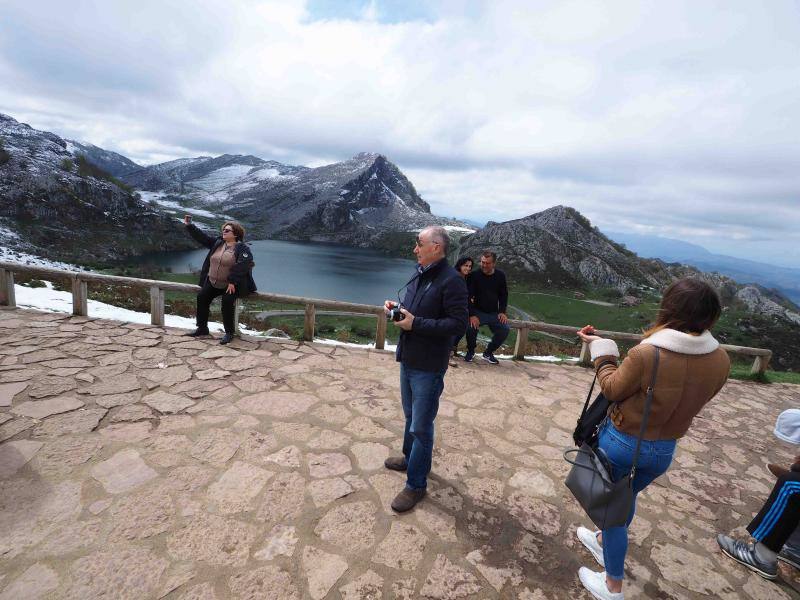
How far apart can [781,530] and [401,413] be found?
3.32 metres

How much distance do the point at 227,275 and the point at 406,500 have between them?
4425 mm

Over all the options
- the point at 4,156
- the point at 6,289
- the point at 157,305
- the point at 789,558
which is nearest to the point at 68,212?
the point at 4,156

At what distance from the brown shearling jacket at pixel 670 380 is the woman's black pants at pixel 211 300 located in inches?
215

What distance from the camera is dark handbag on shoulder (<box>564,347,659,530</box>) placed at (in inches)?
80.6

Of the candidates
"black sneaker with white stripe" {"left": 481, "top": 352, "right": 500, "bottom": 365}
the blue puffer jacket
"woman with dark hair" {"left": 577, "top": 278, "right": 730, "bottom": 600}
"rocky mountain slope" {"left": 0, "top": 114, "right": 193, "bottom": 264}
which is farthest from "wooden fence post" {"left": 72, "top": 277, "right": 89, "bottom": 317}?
"rocky mountain slope" {"left": 0, "top": 114, "right": 193, "bottom": 264}

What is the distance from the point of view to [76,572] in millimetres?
2236

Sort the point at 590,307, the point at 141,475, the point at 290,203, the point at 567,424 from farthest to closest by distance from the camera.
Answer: the point at 290,203
the point at 590,307
the point at 567,424
the point at 141,475

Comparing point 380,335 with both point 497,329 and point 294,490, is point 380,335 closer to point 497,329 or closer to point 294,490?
point 497,329

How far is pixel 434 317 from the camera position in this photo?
2.87 meters

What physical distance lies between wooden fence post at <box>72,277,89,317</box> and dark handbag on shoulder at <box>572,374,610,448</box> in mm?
7504

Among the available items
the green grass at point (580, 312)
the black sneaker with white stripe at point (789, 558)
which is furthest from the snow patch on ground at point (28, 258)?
the black sneaker with white stripe at point (789, 558)

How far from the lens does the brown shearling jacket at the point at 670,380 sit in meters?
1.93

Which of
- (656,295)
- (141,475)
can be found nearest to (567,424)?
(141,475)

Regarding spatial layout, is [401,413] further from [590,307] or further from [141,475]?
[590,307]
